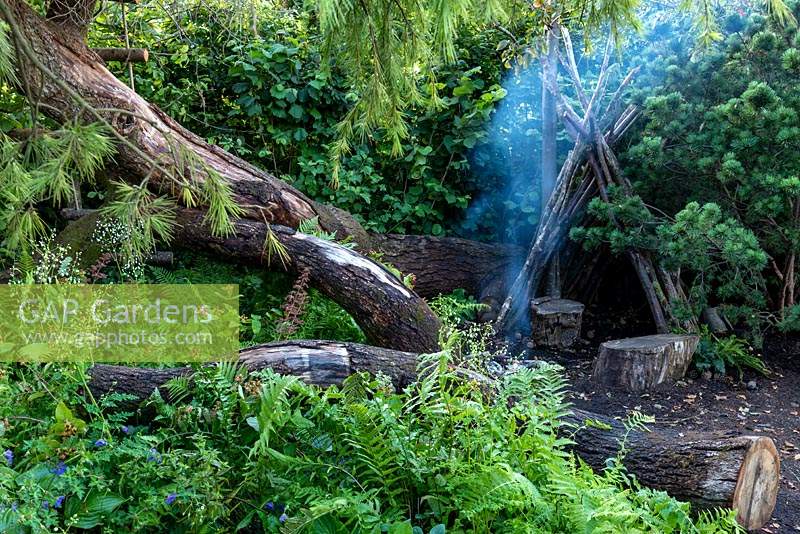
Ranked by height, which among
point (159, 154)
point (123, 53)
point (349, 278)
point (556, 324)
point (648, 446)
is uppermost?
point (123, 53)

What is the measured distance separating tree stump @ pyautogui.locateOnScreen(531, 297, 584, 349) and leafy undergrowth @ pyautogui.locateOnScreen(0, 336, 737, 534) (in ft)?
8.63

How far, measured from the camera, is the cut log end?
9.46ft

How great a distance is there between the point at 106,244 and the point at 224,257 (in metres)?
0.80

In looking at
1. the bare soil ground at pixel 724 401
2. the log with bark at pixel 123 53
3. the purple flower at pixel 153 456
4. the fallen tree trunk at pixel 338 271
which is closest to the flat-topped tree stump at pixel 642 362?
the bare soil ground at pixel 724 401

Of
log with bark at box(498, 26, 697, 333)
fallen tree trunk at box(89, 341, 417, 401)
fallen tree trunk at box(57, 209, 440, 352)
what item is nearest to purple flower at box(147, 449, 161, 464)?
fallen tree trunk at box(89, 341, 417, 401)

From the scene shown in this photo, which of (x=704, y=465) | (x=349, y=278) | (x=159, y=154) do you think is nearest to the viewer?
(x=704, y=465)

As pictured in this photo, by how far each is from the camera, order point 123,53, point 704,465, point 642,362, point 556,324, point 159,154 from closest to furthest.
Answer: point 704,465 → point 159,154 → point 642,362 → point 123,53 → point 556,324

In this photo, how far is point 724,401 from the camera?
183 inches

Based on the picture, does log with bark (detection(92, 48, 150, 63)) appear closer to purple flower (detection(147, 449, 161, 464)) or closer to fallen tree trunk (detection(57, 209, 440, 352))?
fallen tree trunk (detection(57, 209, 440, 352))

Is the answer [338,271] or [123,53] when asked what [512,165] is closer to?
[338,271]

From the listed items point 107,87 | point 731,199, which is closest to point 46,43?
point 107,87

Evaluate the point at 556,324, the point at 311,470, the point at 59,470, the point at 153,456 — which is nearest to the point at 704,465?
the point at 311,470

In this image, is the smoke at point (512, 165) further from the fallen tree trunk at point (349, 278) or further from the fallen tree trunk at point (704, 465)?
the fallen tree trunk at point (704, 465)

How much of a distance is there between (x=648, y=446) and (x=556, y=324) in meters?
2.50
